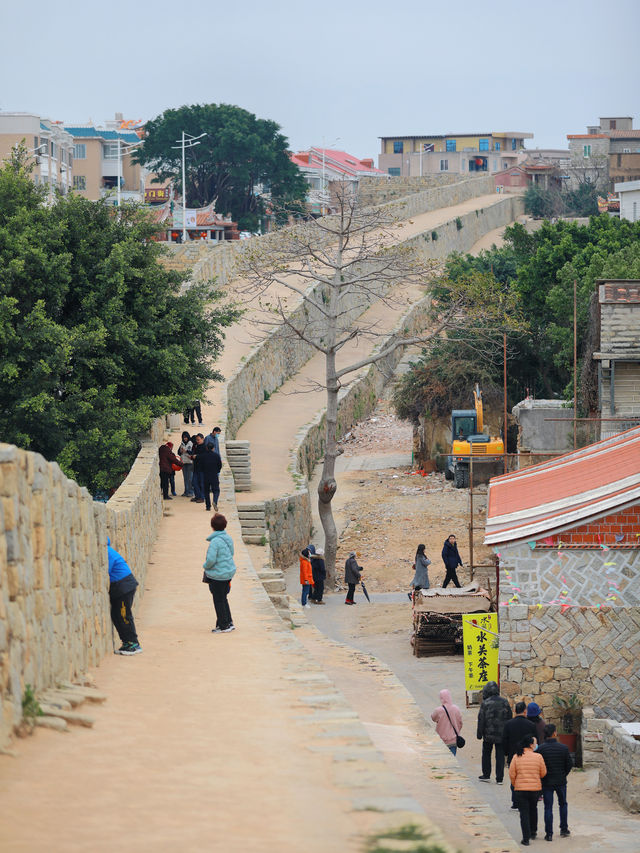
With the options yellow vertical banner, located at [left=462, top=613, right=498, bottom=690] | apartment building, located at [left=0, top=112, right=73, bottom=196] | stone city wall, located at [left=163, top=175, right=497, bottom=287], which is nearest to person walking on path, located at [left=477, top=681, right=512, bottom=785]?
yellow vertical banner, located at [left=462, top=613, right=498, bottom=690]

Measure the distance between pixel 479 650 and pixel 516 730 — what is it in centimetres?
330

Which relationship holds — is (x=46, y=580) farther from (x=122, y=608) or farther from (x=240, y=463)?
(x=240, y=463)

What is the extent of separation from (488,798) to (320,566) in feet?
35.7

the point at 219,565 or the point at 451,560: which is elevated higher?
the point at 219,565

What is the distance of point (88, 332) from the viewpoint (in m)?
23.4

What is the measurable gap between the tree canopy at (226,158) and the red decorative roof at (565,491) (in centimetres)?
5388

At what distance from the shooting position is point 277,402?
132ft

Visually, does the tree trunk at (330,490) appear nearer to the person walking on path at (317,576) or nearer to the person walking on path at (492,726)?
the person walking on path at (317,576)

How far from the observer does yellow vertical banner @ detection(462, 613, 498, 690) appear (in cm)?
1538

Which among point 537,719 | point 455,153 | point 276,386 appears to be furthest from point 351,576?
point 455,153

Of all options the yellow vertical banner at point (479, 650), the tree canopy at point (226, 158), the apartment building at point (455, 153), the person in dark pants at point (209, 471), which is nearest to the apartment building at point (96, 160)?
the tree canopy at point (226, 158)

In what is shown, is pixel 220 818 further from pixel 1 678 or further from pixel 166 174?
pixel 166 174

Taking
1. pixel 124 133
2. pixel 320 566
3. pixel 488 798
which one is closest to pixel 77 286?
pixel 320 566

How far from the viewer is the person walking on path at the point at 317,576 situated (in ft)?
74.6
